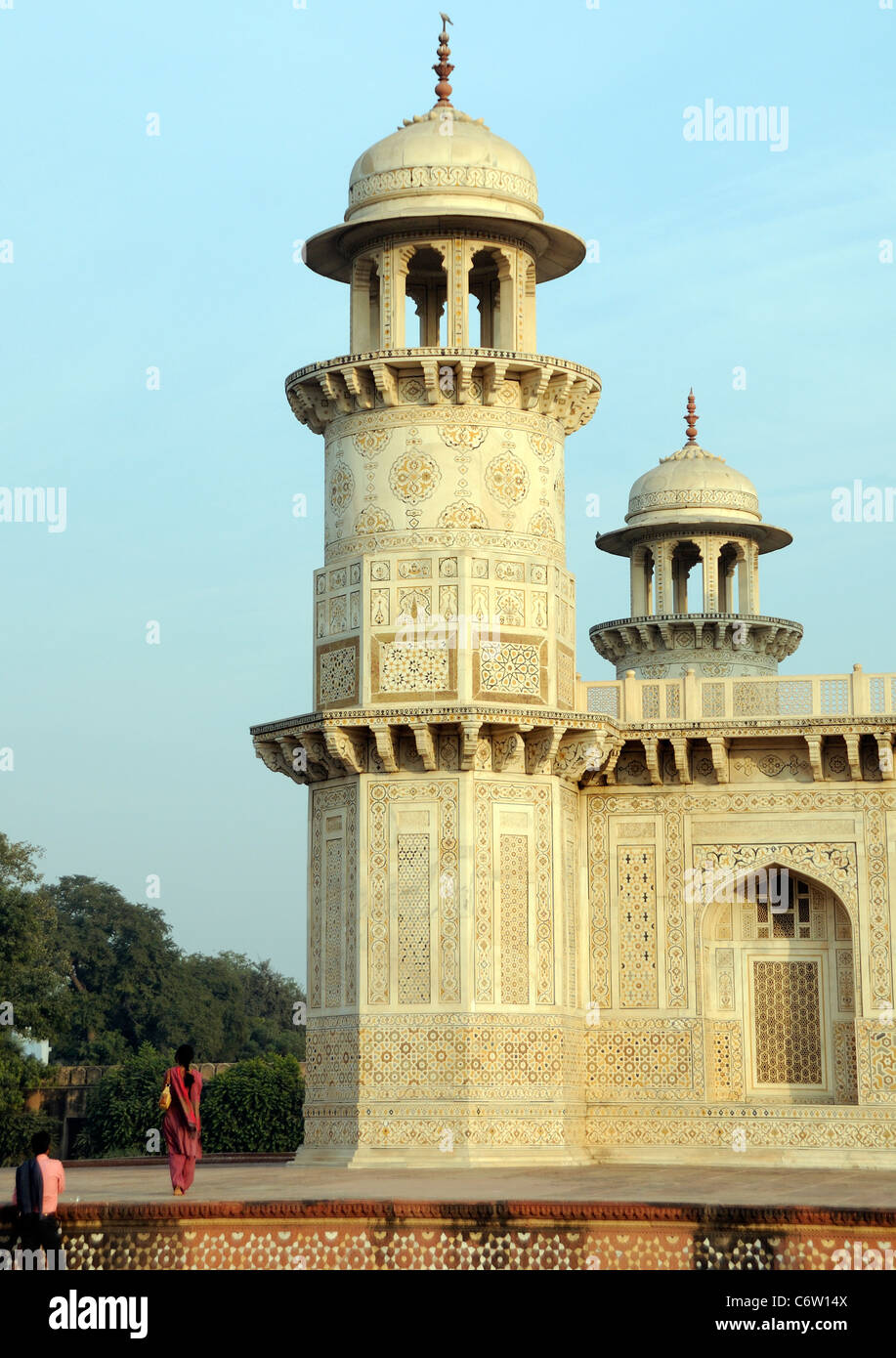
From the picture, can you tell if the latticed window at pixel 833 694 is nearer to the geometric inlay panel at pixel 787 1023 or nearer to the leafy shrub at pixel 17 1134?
the geometric inlay panel at pixel 787 1023

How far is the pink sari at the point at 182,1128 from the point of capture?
18.6 meters

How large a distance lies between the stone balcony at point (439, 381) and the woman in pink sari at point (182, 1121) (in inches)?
370

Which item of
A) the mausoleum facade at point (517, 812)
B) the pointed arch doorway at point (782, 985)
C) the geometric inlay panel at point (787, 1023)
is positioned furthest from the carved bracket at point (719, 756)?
the geometric inlay panel at point (787, 1023)

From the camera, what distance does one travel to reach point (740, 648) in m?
36.1

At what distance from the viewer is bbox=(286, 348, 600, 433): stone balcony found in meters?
24.8

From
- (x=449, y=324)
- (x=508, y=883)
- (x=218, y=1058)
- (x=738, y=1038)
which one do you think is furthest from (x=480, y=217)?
(x=218, y=1058)

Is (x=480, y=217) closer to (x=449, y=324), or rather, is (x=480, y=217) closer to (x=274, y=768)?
(x=449, y=324)

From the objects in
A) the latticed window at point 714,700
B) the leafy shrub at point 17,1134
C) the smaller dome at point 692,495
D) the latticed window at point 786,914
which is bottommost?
the leafy shrub at point 17,1134

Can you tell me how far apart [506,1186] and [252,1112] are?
32273 mm

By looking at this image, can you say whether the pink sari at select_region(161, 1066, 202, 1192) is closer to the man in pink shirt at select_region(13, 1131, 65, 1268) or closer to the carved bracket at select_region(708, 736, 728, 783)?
the man in pink shirt at select_region(13, 1131, 65, 1268)

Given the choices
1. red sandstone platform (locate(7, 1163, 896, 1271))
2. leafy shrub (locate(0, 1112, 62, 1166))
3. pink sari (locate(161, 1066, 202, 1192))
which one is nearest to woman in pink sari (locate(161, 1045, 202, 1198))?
pink sari (locate(161, 1066, 202, 1192))

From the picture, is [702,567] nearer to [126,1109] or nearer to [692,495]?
[692,495]

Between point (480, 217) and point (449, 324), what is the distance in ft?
4.29

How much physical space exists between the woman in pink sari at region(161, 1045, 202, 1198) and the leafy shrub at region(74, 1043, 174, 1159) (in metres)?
35.6
